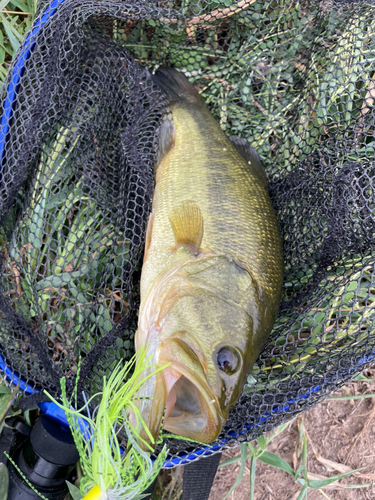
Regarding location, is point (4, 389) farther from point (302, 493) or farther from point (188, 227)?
point (302, 493)

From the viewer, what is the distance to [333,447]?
299 centimetres

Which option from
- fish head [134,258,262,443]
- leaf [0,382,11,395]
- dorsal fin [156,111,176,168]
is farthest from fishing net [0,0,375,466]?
fish head [134,258,262,443]

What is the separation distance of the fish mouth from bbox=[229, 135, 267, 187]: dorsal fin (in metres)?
1.25

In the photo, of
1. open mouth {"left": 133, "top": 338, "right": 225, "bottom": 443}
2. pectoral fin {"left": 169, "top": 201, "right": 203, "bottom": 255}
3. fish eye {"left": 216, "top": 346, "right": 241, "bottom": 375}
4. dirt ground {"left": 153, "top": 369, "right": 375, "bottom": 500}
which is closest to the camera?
open mouth {"left": 133, "top": 338, "right": 225, "bottom": 443}

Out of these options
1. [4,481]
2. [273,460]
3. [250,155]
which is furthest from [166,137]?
[273,460]

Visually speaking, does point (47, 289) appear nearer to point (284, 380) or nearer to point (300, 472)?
point (284, 380)

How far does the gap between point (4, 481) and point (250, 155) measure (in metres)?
2.28

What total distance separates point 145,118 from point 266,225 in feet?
3.44

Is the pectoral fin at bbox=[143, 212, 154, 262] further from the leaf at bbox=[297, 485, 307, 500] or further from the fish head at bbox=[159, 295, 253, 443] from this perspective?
the leaf at bbox=[297, 485, 307, 500]

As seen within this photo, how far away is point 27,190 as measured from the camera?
2398mm

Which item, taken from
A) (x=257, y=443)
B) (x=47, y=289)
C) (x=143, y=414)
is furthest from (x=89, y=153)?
(x=257, y=443)

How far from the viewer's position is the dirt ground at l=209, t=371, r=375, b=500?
9.53ft

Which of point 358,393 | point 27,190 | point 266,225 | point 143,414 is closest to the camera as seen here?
point 143,414

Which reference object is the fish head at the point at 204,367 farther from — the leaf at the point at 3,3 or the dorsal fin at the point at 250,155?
the leaf at the point at 3,3
